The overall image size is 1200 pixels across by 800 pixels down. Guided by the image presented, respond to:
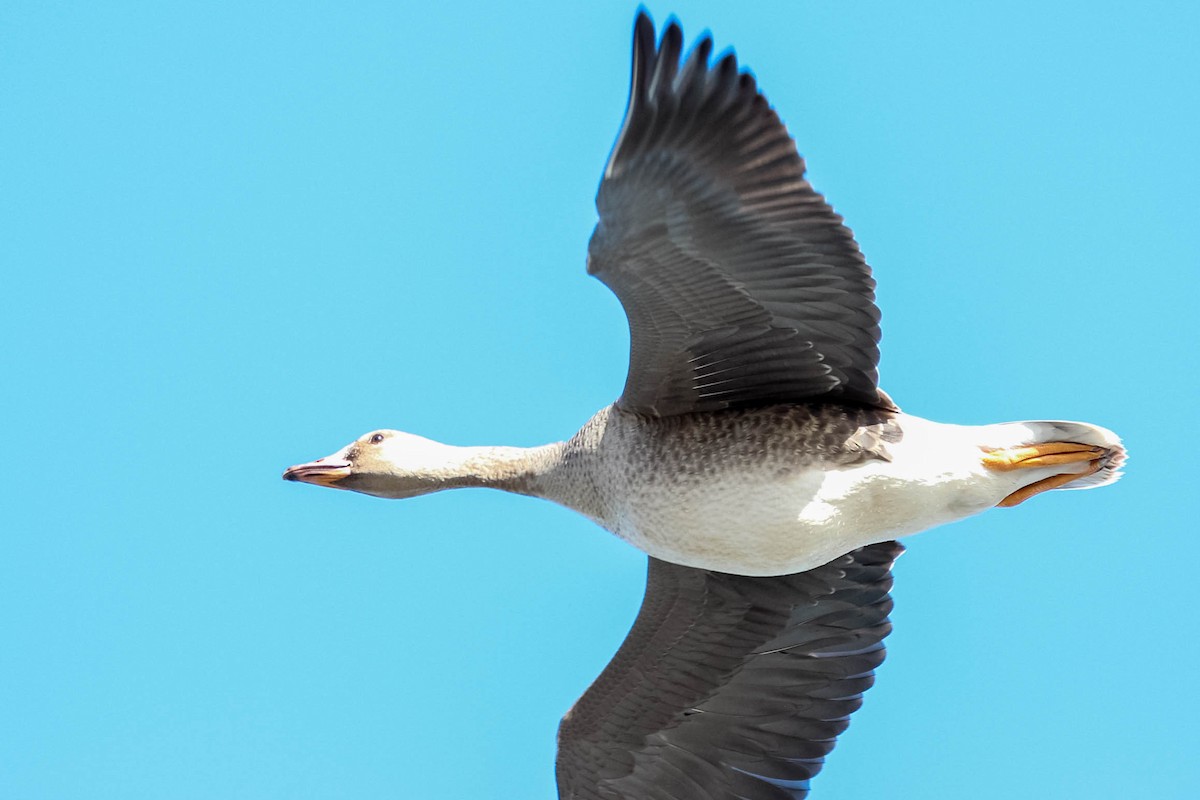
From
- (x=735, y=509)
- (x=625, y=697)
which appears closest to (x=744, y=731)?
(x=625, y=697)

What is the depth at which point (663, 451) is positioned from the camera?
30.7ft

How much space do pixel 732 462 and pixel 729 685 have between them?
2.15 meters

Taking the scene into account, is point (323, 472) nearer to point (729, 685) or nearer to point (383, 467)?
point (383, 467)

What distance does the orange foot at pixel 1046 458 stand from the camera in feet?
29.9

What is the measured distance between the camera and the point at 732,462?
923 centimetres

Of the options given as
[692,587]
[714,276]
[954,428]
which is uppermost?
[714,276]

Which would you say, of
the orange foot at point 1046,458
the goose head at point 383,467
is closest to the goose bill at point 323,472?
the goose head at point 383,467

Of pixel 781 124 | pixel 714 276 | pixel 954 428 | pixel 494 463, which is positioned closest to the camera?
pixel 781 124

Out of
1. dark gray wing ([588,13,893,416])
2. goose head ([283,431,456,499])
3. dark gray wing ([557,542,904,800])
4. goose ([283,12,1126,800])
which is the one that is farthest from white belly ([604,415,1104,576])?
goose head ([283,431,456,499])

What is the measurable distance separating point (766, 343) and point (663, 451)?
3.01ft

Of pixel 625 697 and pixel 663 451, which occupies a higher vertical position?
pixel 663 451

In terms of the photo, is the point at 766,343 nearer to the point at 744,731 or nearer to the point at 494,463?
the point at 494,463

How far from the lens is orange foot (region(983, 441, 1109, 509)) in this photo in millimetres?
9125

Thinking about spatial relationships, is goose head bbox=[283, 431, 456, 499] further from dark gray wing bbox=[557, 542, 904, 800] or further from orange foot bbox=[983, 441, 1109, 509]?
orange foot bbox=[983, 441, 1109, 509]
